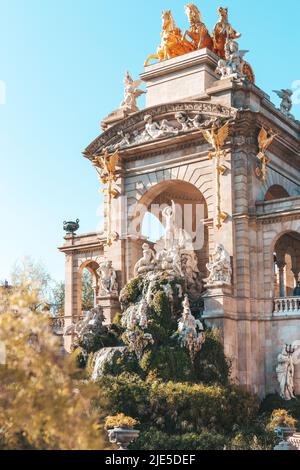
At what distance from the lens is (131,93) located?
3516 centimetres

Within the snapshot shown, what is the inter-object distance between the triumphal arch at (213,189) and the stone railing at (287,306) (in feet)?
0.12

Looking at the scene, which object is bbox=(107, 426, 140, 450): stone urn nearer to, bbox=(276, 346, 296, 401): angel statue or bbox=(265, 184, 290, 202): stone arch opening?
bbox=(276, 346, 296, 401): angel statue

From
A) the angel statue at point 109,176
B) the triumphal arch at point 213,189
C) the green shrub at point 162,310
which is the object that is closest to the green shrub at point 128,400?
the green shrub at point 162,310

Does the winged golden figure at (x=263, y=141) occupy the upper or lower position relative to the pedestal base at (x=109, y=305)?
upper

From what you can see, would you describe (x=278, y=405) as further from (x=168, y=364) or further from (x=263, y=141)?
(x=263, y=141)

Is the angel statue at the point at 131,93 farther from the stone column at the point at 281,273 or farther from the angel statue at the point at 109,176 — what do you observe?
the stone column at the point at 281,273

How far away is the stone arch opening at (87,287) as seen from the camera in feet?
121

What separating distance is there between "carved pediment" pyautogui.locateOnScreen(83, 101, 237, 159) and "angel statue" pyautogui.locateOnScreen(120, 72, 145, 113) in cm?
151

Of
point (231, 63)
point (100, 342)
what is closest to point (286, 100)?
point (231, 63)

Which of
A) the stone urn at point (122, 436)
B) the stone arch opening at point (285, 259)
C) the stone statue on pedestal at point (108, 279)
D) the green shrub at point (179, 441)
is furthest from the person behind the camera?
the stone arch opening at point (285, 259)

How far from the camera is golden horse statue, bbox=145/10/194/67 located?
115 feet

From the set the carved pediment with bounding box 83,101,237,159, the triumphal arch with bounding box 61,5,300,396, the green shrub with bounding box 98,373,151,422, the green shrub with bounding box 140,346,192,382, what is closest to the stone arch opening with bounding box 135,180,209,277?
the triumphal arch with bounding box 61,5,300,396

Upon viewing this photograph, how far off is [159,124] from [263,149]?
15.1 ft
